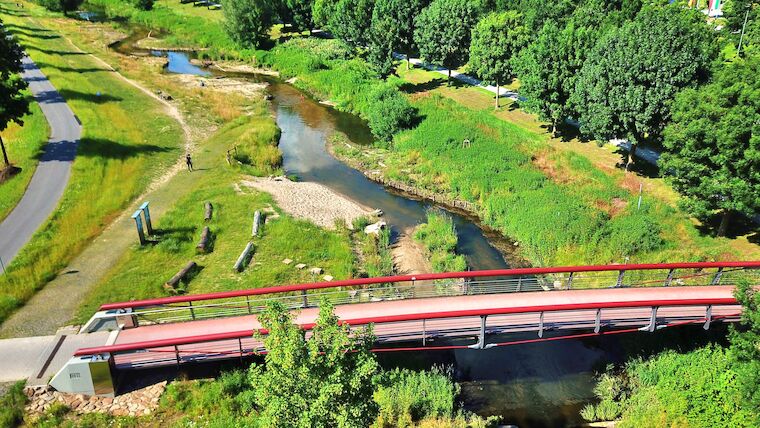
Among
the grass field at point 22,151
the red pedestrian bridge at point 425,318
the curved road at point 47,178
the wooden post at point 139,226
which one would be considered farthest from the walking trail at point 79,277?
the grass field at point 22,151

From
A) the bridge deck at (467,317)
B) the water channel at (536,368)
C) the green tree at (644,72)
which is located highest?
the green tree at (644,72)

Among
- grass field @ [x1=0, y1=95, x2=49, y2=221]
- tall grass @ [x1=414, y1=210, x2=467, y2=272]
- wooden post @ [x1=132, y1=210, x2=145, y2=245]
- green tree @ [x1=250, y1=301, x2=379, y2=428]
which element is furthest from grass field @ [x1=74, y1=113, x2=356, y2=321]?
green tree @ [x1=250, y1=301, x2=379, y2=428]

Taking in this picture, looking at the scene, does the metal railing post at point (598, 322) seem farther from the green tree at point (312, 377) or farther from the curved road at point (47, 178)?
the curved road at point (47, 178)

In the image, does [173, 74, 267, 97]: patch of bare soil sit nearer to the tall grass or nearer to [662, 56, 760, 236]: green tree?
the tall grass

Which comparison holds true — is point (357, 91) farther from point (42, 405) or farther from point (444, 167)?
point (42, 405)

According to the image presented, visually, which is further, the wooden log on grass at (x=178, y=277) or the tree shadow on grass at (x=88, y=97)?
the tree shadow on grass at (x=88, y=97)

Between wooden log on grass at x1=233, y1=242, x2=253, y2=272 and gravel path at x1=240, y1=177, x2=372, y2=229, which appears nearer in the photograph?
wooden log on grass at x1=233, y1=242, x2=253, y2=272
